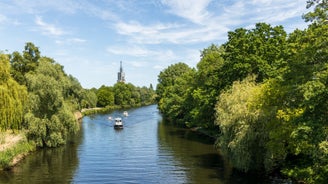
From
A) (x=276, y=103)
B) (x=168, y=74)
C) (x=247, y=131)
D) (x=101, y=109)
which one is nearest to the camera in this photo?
(x=276, y=103)

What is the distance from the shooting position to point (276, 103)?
26.5 m

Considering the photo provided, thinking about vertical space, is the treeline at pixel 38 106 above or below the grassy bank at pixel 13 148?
above

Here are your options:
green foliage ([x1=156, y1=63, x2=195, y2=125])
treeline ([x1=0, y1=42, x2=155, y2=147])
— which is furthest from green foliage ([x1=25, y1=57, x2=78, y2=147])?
green foliage ([x1=156, y1=63, x2=195, y2=125])

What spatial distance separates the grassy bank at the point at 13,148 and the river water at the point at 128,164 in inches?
34.7

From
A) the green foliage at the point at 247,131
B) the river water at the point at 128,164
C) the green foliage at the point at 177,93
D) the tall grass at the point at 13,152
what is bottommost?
the river water at the point at 128,164

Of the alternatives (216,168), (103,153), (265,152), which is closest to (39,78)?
(103,153)

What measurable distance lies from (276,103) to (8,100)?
26.4m

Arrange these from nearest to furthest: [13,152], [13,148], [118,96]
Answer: [13,152] → [13,148] → [118,96]

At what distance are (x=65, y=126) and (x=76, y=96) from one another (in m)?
25.9

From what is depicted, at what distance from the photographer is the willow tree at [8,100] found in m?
34.2

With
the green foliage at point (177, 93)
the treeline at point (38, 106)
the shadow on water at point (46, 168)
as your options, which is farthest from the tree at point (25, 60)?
the green foliage at point (177, 93)

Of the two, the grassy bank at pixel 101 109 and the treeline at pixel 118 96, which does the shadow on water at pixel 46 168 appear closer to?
the grassy bank at pixel 101 109

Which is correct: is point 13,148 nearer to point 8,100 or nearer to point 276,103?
point 8,100

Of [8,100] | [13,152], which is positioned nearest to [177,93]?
[13,152]
